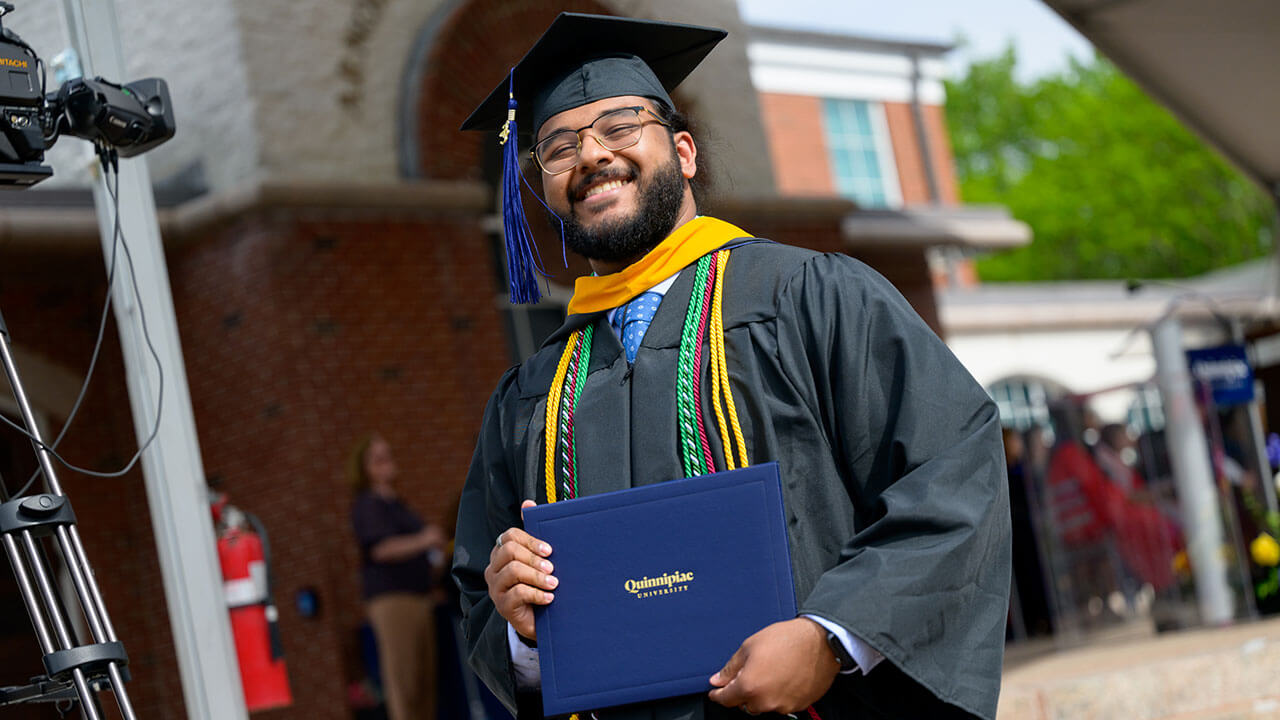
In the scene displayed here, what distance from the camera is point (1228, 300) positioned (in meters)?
16.1

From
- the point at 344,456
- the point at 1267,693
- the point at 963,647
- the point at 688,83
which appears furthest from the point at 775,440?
the point at 688,83

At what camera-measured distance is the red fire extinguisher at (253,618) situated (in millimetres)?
5426

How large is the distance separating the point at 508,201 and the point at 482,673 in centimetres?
86

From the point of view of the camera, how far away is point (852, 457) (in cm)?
205

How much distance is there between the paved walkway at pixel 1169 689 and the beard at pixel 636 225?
3525mm

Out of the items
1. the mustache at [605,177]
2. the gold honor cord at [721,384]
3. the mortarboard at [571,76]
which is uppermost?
the mortarboard at [571,76]

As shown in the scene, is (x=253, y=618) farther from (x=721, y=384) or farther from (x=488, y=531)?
(x=721, y=384)

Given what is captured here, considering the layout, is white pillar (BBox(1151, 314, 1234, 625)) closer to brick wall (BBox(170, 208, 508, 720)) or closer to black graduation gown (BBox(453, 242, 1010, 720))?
brick wall (BBox(170, 208, 508, 720))

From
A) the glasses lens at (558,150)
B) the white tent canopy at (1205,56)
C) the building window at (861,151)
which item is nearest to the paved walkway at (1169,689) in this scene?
the white tent canopy at (1205,56)

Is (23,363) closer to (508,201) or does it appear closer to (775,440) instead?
(508,201)

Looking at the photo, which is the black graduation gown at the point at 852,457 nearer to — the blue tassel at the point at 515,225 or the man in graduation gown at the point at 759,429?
the man in graduation gown at the point at 759,429

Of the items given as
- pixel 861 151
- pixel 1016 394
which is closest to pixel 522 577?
pixel 1016 394

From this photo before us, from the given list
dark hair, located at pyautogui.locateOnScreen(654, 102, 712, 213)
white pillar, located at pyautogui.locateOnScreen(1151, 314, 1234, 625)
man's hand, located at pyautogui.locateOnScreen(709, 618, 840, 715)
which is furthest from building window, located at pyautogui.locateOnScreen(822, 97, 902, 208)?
man's hand, located at pyautogui.locateOnScreen(709, 618, 840, 715)

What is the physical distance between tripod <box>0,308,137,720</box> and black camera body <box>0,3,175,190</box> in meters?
0.51
